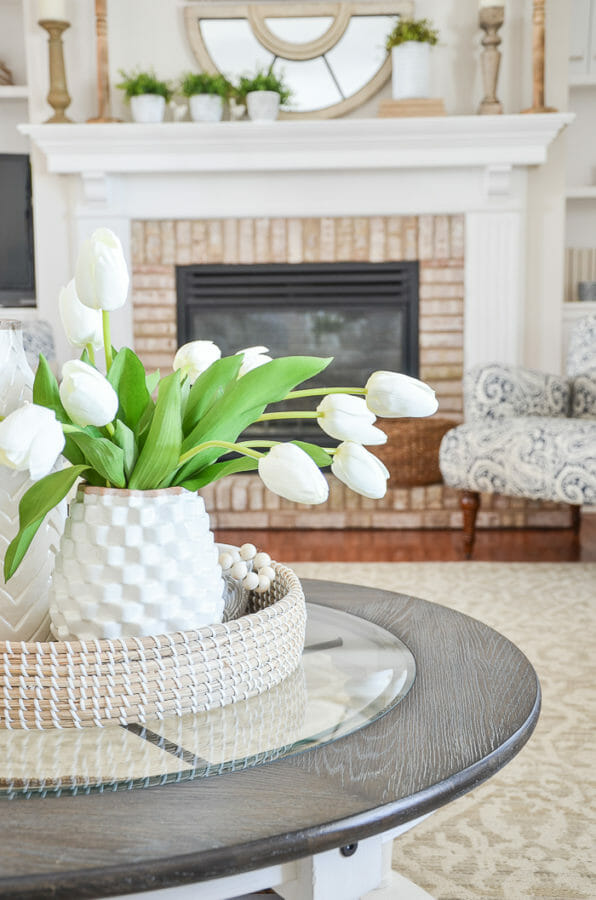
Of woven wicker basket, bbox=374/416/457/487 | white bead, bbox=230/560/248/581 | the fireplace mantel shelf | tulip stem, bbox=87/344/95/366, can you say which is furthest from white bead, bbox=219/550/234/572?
the fireplace mantel shelf

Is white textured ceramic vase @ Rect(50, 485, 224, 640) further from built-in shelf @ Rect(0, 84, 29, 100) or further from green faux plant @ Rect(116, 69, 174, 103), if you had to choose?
built-in shelf @ Rect(0, 84, 29, 100)

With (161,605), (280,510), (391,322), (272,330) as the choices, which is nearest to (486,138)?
(391,322)

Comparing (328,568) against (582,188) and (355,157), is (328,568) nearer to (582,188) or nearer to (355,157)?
(355,157)

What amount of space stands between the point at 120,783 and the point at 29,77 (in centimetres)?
388

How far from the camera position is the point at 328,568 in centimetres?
303

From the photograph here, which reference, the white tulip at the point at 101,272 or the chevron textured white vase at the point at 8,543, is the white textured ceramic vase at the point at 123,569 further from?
the white tulip at the point at 101,272

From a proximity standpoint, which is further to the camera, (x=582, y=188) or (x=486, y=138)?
(x=582, y=188)

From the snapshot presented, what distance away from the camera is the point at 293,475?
2.51 feet

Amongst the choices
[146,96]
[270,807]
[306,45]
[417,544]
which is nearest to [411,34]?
[306,45]

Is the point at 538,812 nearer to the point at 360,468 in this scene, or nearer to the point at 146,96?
the point at 360,468

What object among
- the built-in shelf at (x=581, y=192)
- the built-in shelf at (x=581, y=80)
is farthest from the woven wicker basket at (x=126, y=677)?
the built-in shelf at (x=581, y=80)

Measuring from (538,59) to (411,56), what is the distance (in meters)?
0.50

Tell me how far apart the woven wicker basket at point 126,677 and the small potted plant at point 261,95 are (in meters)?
3.31

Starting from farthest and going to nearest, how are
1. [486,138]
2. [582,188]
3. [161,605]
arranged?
[582,188] → [486,138] → [161,605]
